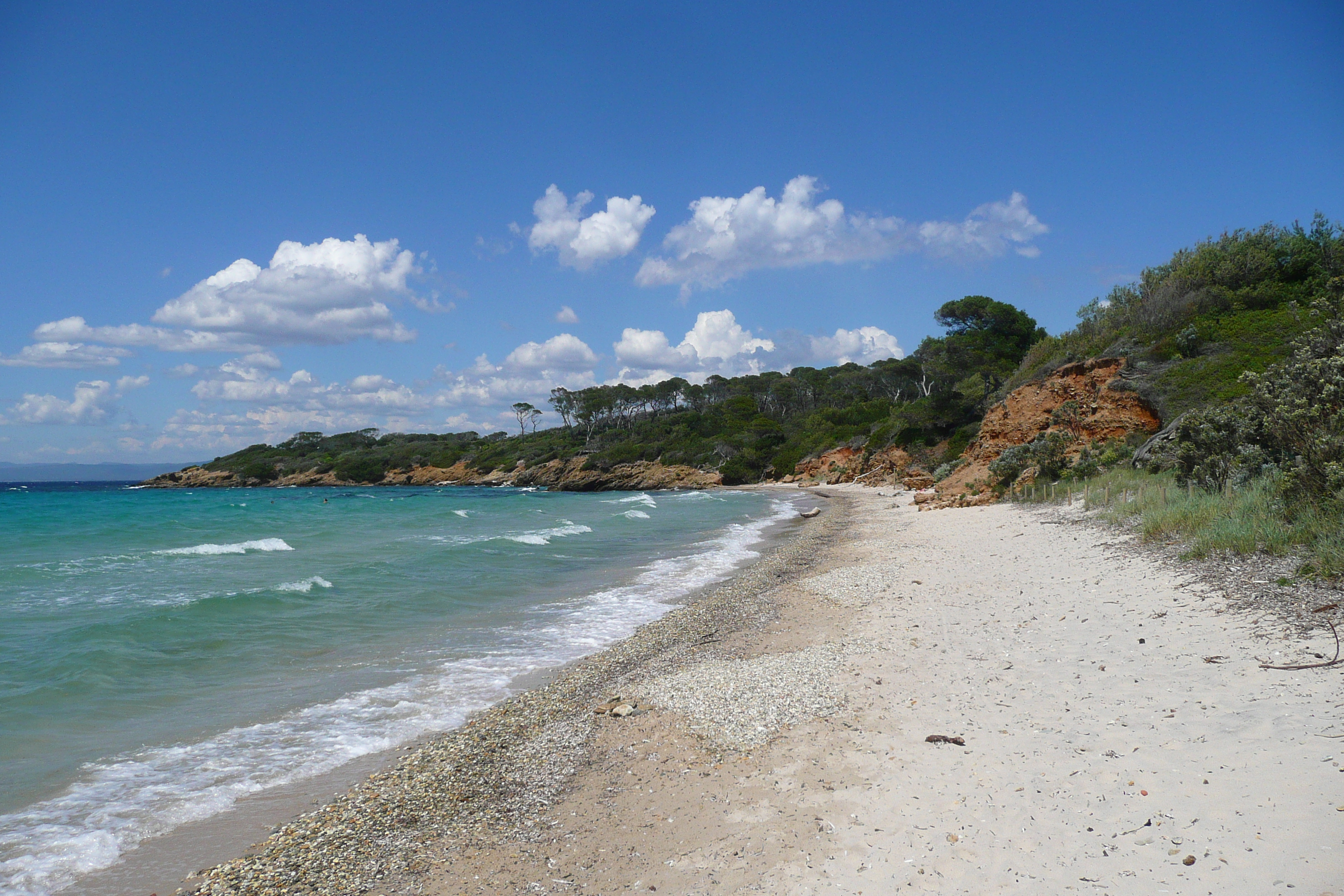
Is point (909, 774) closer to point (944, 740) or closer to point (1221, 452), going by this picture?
point (944, 740)

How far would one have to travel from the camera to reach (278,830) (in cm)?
473

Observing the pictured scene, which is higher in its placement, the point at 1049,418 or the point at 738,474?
the point at 1049,418

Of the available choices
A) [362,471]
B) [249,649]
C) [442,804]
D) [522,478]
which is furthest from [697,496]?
[362,471]

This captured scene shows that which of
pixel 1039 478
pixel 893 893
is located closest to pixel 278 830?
pixel 893 893

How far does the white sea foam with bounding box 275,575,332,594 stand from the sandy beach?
29.3 feet

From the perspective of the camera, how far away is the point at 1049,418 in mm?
22016

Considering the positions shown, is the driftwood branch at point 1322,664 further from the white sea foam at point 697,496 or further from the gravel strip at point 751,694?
the white sea foam at point 697,496

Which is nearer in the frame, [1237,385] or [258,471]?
[1237,385]

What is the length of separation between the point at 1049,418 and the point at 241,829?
24237 millimetres

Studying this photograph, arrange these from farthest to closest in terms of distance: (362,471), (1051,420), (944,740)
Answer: (362,471), (1051,420), (944,740)

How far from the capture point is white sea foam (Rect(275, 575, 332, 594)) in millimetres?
13570

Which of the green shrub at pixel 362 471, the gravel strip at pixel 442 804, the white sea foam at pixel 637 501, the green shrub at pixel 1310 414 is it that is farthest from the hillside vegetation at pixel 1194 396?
the green shrub at pixel 362 471

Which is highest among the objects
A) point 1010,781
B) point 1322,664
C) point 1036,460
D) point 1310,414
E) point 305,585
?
point 1310,414

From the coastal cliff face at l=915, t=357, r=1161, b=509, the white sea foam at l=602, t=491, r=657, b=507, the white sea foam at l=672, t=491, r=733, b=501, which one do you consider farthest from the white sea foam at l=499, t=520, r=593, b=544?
the white sea foam at l=672, t=491, r=733, b=501
